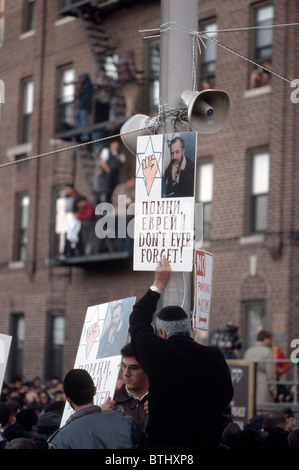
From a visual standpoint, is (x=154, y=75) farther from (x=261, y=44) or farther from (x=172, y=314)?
Result: (x=172, y=314)

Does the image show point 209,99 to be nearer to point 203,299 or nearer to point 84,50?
point 203,299

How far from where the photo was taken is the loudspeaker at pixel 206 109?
7344 millimetres

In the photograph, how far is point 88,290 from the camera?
24.3 meters

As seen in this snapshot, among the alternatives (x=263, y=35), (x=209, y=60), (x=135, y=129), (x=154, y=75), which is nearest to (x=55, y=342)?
(x=154, y=75)

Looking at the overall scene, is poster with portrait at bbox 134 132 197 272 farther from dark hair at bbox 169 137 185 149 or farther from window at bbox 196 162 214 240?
window at bbox 196 162 214 240

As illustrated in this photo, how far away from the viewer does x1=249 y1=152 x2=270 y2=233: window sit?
2008 cm

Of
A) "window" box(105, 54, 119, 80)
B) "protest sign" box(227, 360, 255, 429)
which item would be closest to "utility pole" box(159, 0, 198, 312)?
"protest sign" box(227, 360, 255, 429)

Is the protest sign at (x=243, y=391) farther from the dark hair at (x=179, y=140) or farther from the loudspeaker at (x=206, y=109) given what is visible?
the dark hair at (x=179, y=140)

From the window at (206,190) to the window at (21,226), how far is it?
284 inches

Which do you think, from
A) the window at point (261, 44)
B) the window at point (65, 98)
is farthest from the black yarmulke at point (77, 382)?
the window at point (65, 98)

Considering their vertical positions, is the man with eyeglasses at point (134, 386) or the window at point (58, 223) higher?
the window at point (58, 223)

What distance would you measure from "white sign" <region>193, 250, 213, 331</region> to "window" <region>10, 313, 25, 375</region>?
2033 cm

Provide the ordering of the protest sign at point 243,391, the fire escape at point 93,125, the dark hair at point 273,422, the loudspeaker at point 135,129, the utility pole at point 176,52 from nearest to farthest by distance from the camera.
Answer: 1. the utility pole at point 176,52
2. the loudspeaker at point 135,129
3. the dark hair at point 273,422
4. the protest sign at point 243,391
5. the fire escape at point 93,125

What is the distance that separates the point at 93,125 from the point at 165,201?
1646cm
